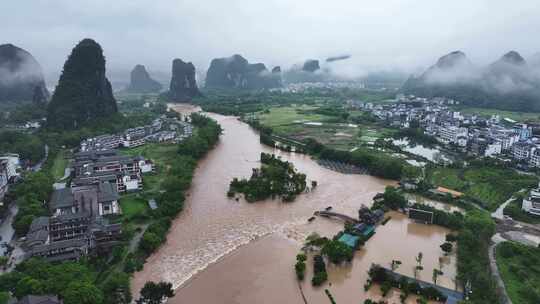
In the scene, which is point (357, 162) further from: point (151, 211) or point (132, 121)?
point (132, 121)

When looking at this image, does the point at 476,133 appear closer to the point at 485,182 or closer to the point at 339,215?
the point at 485,182

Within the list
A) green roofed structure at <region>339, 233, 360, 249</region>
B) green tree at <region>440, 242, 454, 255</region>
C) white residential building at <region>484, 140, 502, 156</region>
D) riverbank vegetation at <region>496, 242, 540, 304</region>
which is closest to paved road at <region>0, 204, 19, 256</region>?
green roofed structure at <region>339, 233, 360, 249</region>

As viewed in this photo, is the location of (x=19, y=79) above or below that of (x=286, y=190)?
above

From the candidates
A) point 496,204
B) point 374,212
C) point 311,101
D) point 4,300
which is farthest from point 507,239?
point 311,101

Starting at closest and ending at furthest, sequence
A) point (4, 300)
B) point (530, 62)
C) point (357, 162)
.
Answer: point (4, 300) < point (357, 162) < point (530, 62)

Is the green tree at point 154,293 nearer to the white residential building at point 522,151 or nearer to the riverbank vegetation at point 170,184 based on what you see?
the riverbank vegetation at point 170,184

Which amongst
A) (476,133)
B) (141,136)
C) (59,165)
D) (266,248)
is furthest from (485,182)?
(141,136)

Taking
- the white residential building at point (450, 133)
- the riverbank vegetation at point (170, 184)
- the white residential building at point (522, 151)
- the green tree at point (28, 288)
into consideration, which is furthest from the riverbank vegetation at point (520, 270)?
the white residential building at point (450, 133)
